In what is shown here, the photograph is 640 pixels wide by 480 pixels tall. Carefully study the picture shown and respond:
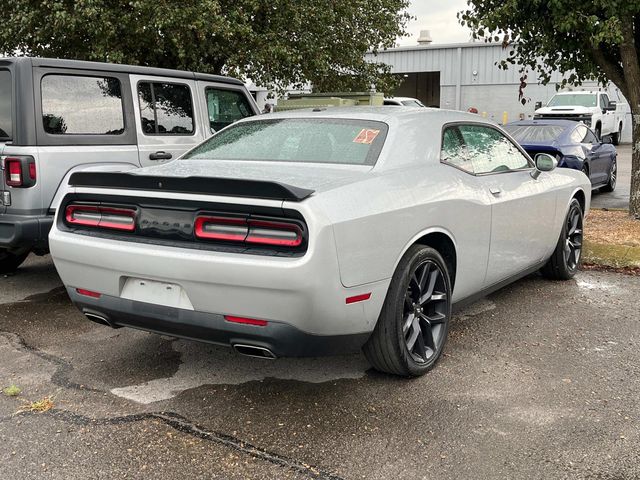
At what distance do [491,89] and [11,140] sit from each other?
103 feet

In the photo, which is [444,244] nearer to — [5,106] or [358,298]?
[358,298]

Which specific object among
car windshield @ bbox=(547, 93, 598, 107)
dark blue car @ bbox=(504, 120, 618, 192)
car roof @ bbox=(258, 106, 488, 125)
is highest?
car windshield @ bbox=(547, 93, 598, 107)

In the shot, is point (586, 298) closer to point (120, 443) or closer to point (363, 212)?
point (363, 212)

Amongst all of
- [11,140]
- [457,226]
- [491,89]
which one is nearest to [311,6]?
[11,140]

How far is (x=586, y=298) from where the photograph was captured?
5.48 metres

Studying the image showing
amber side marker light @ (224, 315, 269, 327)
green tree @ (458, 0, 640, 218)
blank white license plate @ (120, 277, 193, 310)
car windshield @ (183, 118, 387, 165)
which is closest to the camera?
amber side marker light @ (224, 315, 269, 327)

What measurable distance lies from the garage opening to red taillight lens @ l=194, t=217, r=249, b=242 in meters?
38.7

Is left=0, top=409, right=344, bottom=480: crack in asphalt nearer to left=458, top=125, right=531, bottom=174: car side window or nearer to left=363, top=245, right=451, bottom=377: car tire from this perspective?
left=363, top=245, right=451, bottom=377: car tire

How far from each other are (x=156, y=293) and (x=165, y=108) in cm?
353

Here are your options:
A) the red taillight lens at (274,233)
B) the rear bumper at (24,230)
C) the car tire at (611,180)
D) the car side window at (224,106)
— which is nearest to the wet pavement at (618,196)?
the car tire at (611,180)

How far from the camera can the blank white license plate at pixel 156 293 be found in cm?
323

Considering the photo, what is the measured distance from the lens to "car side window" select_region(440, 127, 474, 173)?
4.25 m

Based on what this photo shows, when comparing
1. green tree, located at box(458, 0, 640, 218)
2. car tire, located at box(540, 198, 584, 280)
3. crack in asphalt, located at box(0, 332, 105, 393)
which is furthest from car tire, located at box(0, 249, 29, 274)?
green tree, located at box(458, 0, 640, 218)

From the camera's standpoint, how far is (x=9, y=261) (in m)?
6.44
